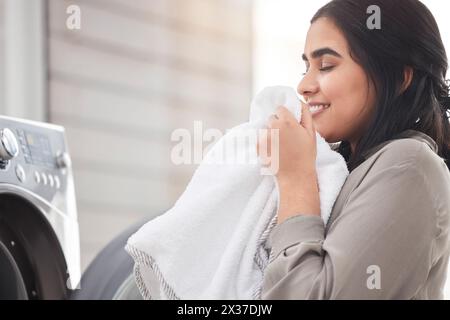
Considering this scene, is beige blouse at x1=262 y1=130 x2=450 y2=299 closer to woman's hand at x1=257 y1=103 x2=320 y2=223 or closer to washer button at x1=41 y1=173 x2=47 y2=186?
woman's hand at x1=257 y1=103 x2=320 y2=223

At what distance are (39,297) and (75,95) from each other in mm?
868

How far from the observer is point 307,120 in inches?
39.6

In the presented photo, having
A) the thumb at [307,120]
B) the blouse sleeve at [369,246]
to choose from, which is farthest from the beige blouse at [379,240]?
the thumb at [307,120]

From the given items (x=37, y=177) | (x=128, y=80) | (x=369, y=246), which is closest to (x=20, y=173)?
(x=37, y=177)

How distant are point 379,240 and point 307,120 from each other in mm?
232

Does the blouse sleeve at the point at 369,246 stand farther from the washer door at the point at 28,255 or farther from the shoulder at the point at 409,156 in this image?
the washer door at the point at 28,255

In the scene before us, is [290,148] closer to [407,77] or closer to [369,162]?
[369,162]

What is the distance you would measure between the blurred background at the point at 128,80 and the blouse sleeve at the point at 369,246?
1.08 meters

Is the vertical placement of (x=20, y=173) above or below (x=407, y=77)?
below

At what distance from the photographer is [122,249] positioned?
1.37 m

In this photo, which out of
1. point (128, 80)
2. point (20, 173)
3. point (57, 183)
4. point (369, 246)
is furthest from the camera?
point (128, 80)

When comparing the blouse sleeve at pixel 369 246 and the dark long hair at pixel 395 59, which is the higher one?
the dark long hair at pixel 395 59

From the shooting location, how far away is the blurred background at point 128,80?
1978mm
